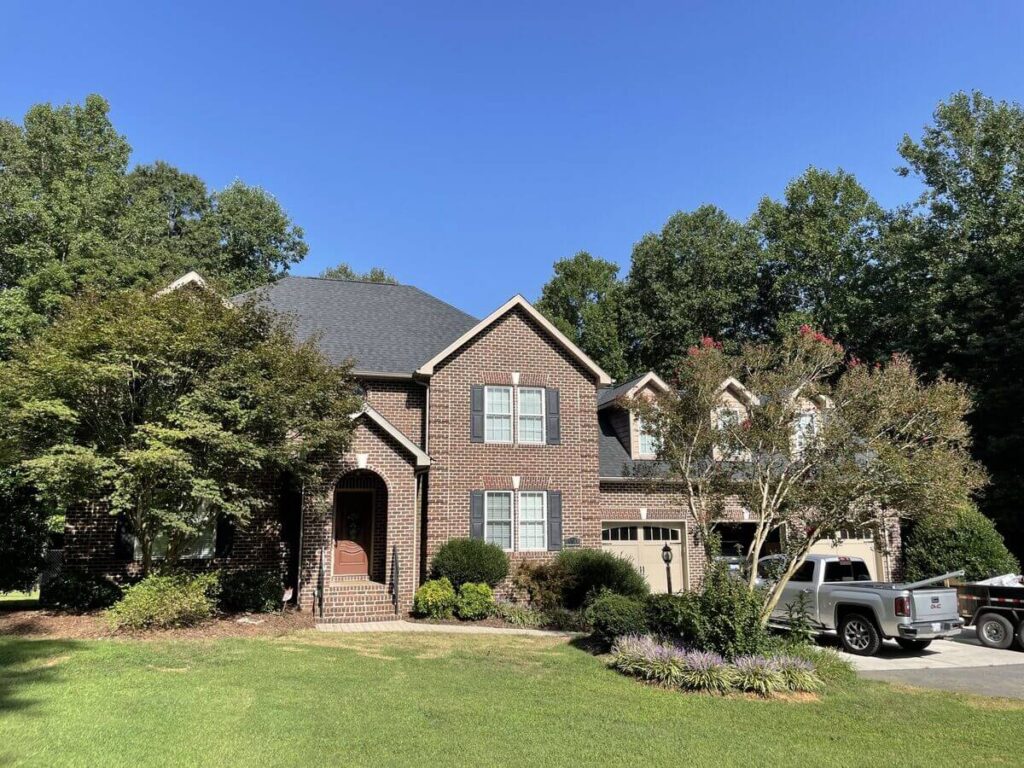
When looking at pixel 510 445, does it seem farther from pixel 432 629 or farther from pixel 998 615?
pixel 998 615

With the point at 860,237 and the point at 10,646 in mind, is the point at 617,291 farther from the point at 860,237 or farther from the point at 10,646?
the point at 10,646

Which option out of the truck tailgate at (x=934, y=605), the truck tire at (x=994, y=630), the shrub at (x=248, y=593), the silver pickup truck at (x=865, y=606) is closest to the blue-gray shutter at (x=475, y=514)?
the shrub at (x=248, y=593)

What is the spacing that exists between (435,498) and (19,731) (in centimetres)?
1156

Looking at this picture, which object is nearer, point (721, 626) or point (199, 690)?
point (199, 690)

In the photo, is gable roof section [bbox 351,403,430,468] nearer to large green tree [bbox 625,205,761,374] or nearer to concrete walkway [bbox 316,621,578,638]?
concrete walkway [bbox 316,621,578,638]

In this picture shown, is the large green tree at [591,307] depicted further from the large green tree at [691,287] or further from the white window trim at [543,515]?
the white window trim at [543,515]

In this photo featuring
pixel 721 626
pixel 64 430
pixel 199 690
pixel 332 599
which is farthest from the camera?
pixel 332 599

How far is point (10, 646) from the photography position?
412 inches

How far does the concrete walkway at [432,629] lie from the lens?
1406 cm

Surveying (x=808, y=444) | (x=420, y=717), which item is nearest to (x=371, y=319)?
(x=808, y=444)

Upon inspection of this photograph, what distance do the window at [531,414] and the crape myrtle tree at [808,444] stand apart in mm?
6560

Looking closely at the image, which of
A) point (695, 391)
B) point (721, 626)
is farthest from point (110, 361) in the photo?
point (721, 626)

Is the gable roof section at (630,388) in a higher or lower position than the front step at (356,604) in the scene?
higher

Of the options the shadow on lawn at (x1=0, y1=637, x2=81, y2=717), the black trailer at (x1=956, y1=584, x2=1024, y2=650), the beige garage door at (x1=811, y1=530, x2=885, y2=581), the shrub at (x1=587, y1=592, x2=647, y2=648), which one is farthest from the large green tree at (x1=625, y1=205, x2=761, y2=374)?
the shadow on lawn at (x1=0, y1=637, x2=81, y2=717)
